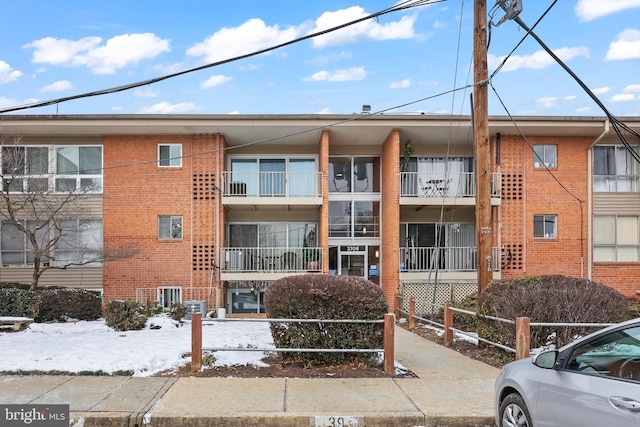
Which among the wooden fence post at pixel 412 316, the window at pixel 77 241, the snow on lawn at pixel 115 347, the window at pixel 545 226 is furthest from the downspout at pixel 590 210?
the window at pixel 77 241

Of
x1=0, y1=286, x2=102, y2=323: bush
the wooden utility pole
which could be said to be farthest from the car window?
x1=0, y1=286, x2=102, y2=323: bush

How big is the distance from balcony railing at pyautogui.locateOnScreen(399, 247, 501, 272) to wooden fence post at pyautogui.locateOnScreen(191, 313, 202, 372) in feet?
35.5

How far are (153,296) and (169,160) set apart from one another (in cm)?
483

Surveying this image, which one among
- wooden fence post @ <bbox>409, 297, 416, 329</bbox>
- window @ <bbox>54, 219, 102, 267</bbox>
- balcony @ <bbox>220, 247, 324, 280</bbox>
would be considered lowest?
wooden fence post @ <bbox>409, 297, 416, 329</bbox>

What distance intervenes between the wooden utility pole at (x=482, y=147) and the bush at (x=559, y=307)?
53.4 inches

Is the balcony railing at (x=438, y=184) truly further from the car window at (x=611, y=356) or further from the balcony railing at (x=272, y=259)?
the car window at (x=611, y=356)

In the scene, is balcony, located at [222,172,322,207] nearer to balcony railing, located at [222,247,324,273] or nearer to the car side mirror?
balcony railing, located at [222,247,324,273]

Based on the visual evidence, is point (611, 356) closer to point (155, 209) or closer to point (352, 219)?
point (352, 219)

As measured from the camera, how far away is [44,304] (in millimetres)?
12227

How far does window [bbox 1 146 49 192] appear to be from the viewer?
Answer: 14.3m

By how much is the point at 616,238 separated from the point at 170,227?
1632cm

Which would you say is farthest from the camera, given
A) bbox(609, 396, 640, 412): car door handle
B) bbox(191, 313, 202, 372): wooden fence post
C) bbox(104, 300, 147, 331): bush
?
bbox(104, 300, 147, 331): bush

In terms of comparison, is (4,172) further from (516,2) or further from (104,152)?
(516,2)

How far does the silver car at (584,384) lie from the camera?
331 centimetres
